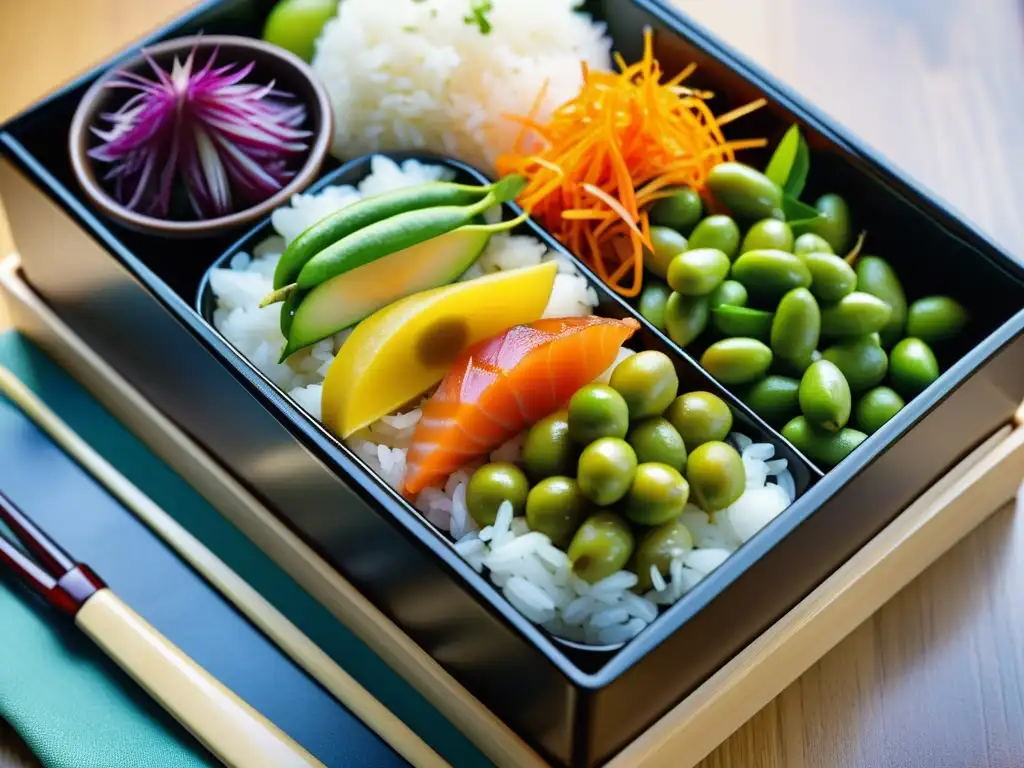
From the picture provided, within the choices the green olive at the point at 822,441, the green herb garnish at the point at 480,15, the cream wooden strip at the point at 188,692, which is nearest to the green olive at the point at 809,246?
the green olive at the point at 822,441

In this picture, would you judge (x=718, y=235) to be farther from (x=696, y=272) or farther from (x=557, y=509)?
(x=557, y=509)

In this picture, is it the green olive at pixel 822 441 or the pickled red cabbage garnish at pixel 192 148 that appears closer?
the green olive at pixel 822 441

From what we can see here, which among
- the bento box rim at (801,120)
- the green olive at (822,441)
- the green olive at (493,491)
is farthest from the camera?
the green olive at (822,441)

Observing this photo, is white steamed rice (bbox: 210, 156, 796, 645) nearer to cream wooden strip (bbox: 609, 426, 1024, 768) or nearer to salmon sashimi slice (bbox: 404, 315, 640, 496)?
salmon sashimi slice (bbox: 404, 315, 640, 496)

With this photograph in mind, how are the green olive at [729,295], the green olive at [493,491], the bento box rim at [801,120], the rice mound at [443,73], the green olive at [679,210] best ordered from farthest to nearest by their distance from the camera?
the rice mound at [443,73] < the green olive at [679,210] < the green olive at [729,295] < the green olive at [493,491] < the bento box rim at [801,120]

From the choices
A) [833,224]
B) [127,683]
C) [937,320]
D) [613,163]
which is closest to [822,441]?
[937,320]

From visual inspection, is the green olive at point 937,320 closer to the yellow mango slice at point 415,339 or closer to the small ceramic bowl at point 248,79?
the yellow mango slice at point 415,339
